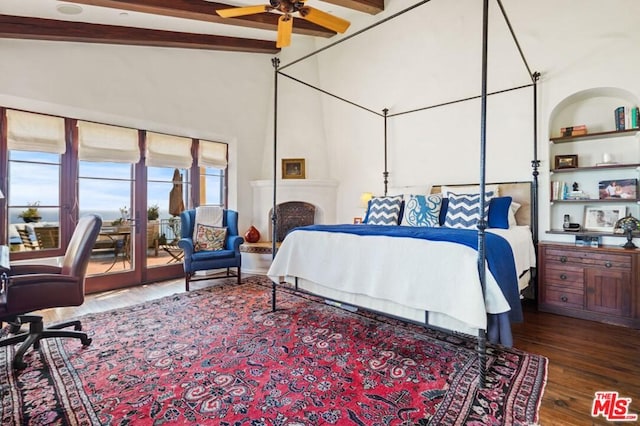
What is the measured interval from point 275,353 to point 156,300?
2.07 m

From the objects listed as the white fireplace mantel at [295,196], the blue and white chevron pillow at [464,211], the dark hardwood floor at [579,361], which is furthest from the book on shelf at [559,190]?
the white fireplace mantel at [295,196]

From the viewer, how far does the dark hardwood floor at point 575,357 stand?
5.81 ft

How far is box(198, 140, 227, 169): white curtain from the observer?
5.21 metres

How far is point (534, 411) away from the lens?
5.64ft

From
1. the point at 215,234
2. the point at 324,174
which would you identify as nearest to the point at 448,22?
the point at 324,174

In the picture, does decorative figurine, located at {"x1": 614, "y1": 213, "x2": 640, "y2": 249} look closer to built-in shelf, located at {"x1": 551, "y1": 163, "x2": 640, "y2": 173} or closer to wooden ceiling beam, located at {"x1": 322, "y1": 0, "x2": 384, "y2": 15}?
built-in shelf, located at {"x1": 551, "y1": 163, "x2": 640, "y2": 173}

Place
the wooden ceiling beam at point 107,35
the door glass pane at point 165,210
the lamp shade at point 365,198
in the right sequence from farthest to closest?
the lamp shade at point 365,198 → the door glass pane at point 165,210 → the wooden ceiling beam at point 107,35

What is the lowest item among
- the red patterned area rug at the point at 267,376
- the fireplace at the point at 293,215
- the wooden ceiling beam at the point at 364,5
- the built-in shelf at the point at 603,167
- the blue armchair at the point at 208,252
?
the red patterned area rug at the point at 267,376

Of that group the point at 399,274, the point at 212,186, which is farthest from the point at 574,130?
the point at 212,186

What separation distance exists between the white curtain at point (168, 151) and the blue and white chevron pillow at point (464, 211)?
3.85m

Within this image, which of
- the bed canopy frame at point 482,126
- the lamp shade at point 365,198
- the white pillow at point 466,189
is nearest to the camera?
the bed canopy frame at point 482,126

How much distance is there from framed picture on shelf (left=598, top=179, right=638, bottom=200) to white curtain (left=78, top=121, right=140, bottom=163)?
5618mm

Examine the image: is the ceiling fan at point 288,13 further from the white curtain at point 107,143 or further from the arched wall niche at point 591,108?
the arched wall niche at point 591,108

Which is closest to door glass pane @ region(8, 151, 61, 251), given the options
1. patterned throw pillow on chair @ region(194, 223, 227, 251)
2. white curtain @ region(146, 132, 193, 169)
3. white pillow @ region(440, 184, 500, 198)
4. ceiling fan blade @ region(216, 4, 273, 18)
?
white curtain @ region(146, 132, 193, 169)
